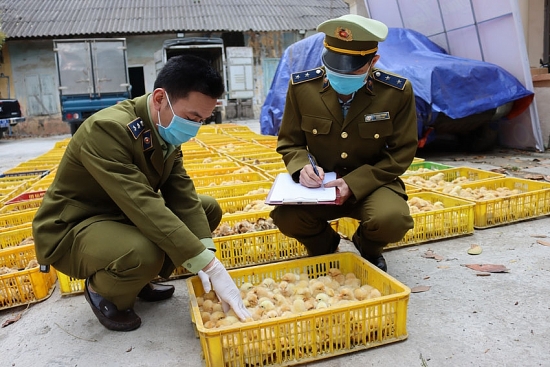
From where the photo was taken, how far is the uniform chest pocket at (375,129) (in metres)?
2.43

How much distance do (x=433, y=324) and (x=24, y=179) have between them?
4.68 meters

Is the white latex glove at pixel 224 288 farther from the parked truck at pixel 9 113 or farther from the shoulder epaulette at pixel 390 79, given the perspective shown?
the parked truck at pixel 9 113

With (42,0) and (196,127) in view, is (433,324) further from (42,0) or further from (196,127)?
(42,0)

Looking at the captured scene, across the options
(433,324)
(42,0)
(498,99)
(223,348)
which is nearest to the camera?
(223,348)

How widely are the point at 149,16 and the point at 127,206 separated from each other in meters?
16.7

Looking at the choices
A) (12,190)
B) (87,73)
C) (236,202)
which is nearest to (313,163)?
(236,202)

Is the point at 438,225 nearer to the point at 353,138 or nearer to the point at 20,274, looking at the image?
the point at 353,138

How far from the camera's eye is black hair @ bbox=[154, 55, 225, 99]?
1948 millimetres

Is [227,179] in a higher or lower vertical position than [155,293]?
higher

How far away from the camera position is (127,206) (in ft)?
6.22

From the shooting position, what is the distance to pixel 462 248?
9.54ft

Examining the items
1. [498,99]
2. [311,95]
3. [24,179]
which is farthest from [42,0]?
[311,95]

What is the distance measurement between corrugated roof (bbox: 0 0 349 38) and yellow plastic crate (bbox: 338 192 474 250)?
47.8 feet

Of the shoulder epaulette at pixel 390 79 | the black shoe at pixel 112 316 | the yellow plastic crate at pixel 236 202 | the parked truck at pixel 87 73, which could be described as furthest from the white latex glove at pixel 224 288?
the parked truck at pixel 87 73
